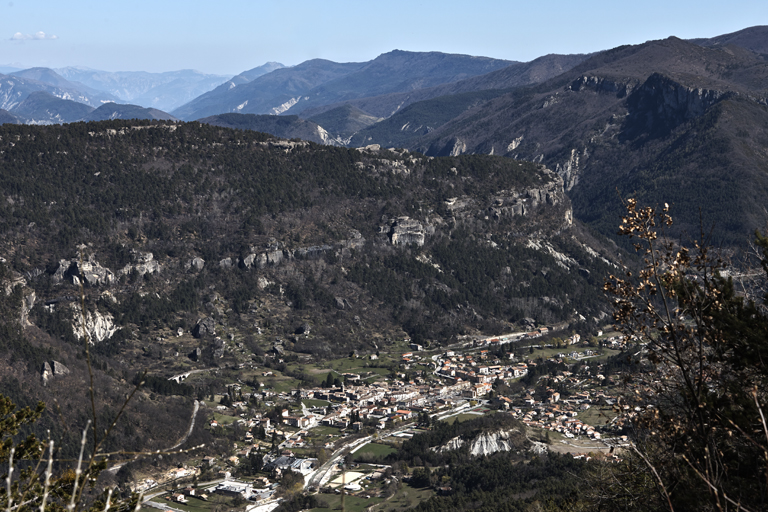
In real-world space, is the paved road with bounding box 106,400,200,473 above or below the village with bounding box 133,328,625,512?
above

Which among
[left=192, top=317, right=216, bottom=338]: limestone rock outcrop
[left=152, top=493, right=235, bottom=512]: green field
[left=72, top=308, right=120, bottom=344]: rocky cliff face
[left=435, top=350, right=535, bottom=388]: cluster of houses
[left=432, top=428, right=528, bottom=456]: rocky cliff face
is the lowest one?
[left=435, top=350, right=535, bottom=388]: cluster of houses

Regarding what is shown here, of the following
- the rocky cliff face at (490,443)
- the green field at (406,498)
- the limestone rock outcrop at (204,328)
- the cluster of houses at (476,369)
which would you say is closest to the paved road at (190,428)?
the green field at (406,498)

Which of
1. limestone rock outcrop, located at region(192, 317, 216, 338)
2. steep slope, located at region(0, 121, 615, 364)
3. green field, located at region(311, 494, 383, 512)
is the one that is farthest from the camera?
steep slope, located at region(0, 121, 615, 364)

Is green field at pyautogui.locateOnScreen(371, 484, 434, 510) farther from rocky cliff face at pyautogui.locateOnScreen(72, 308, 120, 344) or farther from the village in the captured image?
rocky cliff face at pyautogui.locateOnScreen(72, 308, 120, 344)

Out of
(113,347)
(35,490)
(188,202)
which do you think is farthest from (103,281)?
(35,490)

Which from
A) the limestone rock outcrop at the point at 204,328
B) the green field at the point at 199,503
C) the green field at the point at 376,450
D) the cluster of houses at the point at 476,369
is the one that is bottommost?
the cluster of houses at the point at 476,369

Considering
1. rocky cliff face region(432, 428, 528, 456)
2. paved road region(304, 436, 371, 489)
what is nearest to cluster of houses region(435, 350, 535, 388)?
rocky cliff face region(432, 428, 528, 456)

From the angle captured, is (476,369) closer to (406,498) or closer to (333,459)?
(333,459)

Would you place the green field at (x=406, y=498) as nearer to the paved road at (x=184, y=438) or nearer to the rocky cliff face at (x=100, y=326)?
the paved road at (x=184, y=438)

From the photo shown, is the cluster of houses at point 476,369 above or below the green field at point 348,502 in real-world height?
below

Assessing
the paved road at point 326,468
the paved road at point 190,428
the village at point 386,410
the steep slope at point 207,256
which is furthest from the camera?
the steep slope at point 207,256

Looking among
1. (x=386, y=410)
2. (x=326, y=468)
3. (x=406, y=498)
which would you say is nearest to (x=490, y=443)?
(x=406, y=498)

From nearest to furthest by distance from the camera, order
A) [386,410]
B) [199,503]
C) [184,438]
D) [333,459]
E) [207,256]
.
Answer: [199,503] → [333,459] → [184,438] → [386,410] → [207,256]
